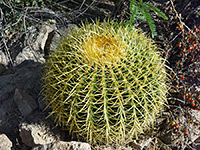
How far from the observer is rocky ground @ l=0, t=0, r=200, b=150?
201 cm

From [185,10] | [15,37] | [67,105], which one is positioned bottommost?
[15,37]

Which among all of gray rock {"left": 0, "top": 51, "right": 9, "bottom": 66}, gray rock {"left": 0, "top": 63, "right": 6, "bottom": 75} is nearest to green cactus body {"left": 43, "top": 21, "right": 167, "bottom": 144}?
gray rock {"left": 0, "top": 63, "right": 6, "bottom": 75}

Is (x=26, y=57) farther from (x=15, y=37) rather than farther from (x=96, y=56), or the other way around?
(x=96, y=56)

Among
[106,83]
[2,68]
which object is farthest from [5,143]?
[2,68]

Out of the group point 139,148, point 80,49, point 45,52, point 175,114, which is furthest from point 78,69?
point 45,52

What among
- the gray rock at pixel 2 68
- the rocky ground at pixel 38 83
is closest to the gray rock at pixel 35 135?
the rocky ground at pixel 38 83

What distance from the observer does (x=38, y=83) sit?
8.28ft

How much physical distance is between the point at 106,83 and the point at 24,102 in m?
1.11

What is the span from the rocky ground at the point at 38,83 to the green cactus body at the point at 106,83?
27 cm

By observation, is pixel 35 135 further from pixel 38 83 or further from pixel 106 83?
pixel 106 83

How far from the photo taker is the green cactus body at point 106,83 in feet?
5.14

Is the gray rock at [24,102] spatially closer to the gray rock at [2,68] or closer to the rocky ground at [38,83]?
the rocky ground at [38,83]

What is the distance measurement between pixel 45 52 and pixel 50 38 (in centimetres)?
21

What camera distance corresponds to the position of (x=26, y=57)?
9.85ft
